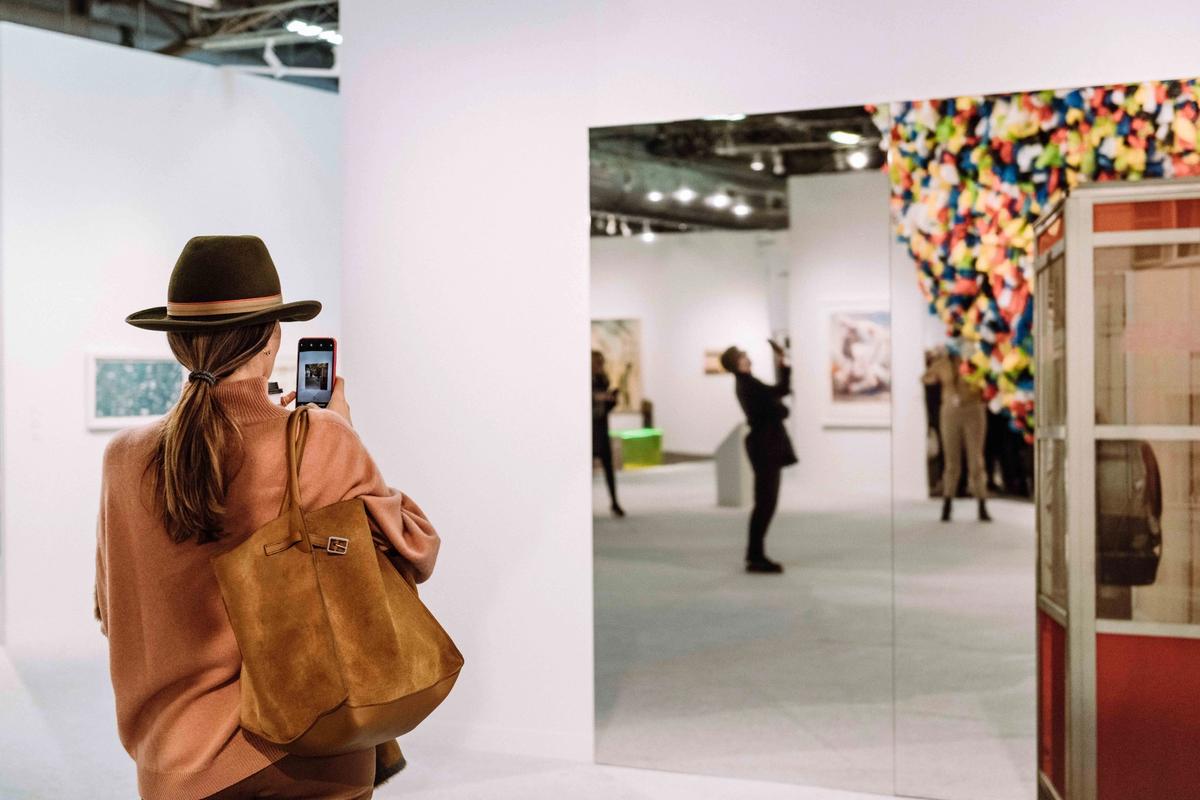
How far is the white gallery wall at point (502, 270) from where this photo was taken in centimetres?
436

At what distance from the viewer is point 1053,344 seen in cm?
366

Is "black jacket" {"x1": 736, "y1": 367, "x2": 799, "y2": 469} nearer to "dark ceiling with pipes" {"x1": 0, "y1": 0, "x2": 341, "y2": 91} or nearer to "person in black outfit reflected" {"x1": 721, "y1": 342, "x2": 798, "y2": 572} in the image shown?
"person in black outfit reflected" {"x1": 721, "y1": 342, "x2": 798, "y2": 572}

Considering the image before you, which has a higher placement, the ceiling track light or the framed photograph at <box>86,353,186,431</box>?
the ceiling track light

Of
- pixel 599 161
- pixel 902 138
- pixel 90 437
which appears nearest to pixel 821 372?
pixel 902 138

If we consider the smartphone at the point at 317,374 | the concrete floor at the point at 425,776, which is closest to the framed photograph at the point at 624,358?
the concrete floor at the point at 425,776

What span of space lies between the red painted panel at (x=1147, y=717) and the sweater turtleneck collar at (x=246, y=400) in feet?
8.70

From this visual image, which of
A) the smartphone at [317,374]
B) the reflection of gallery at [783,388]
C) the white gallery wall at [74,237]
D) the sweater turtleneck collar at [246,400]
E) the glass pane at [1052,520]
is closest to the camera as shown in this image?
the sweater turtleneck collar at [246,400]

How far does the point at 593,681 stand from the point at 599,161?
2002 millimetres

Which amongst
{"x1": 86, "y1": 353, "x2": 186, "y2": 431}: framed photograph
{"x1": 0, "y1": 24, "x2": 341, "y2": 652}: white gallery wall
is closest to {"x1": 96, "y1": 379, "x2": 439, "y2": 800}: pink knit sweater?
{"x1": 86, "y1": 353, "x2": 186, "y2": 431}: framed photograph

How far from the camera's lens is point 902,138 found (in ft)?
13.1

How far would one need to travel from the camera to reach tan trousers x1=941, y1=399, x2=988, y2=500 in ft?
12.7

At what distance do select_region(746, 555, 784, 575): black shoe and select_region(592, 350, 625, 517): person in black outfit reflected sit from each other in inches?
21.0

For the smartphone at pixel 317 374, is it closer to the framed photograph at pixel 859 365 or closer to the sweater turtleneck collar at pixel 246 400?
the sweater turtleneck collar at pixel 246 400

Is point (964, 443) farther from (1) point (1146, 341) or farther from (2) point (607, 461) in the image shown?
(2) point (607, 461)
